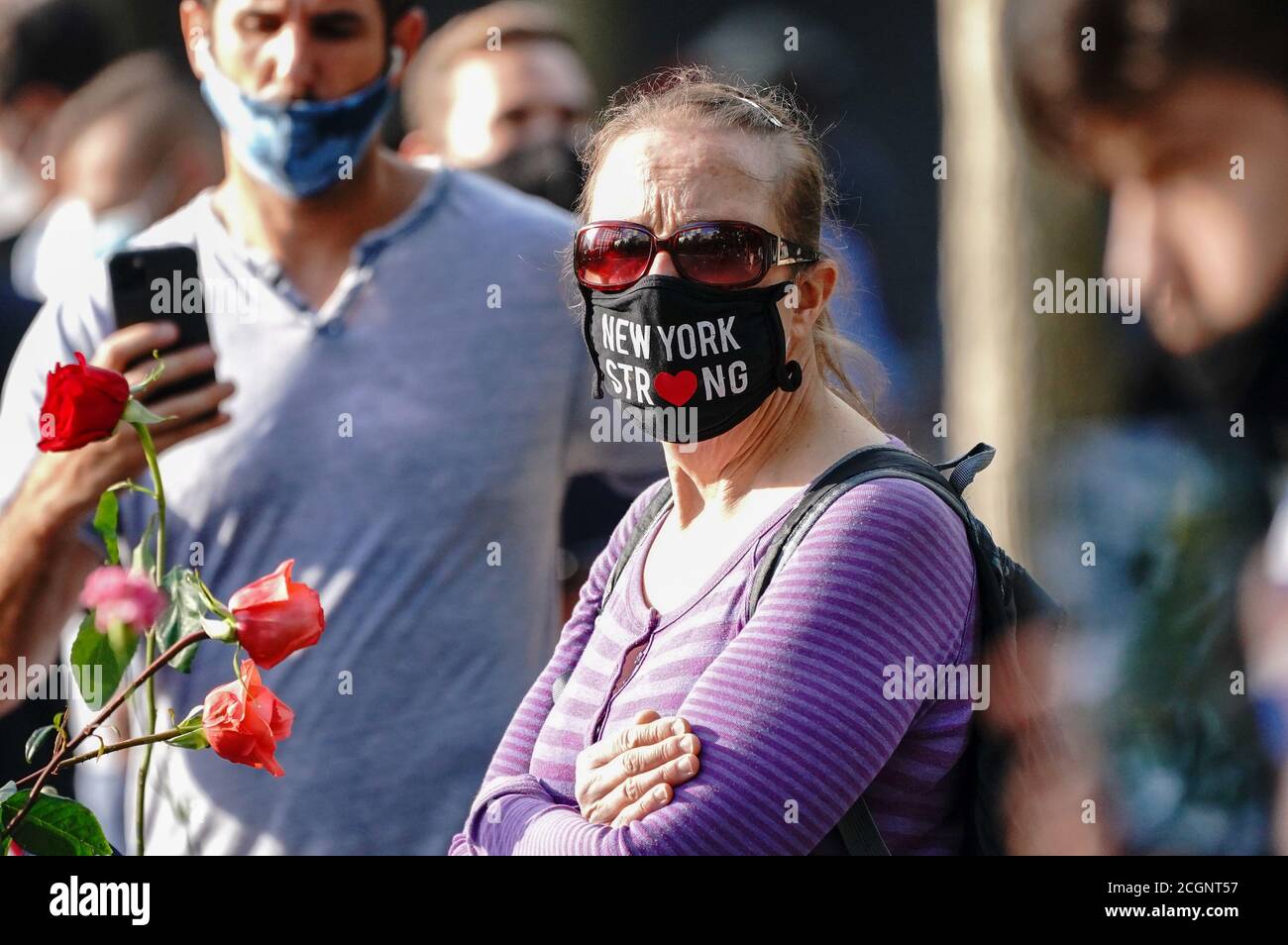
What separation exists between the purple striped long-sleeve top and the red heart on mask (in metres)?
0.30

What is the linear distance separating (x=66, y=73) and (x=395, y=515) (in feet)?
4.06

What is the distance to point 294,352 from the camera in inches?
122

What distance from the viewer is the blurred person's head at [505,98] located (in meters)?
3.08

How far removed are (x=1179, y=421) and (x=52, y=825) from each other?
2370 mm

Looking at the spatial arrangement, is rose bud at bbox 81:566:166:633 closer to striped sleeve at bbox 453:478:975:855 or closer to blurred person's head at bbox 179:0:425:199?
striped sleeve at bbox 453:478:975:855

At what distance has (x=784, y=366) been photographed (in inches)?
76.1

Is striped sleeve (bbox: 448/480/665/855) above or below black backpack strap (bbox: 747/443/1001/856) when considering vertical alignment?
below

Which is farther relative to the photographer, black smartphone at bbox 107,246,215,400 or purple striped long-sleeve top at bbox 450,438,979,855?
black smartphone at bbox 107,246,215,400

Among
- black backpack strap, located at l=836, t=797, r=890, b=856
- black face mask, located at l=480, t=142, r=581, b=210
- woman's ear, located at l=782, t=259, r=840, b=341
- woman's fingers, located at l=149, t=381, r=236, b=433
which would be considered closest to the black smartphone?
woman's fingers, located at l=149, t=381, r=236, b=433

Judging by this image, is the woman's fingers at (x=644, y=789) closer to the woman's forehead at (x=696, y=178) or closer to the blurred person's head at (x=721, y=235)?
the blurred person's head at (x=721, y=235)

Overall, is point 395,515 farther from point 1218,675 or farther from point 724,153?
point 1218,675

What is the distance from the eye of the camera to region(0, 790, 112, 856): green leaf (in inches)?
62.5

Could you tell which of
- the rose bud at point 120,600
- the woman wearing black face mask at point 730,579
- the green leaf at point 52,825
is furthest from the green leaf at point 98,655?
the woman wearing black face mask at point 730,579
